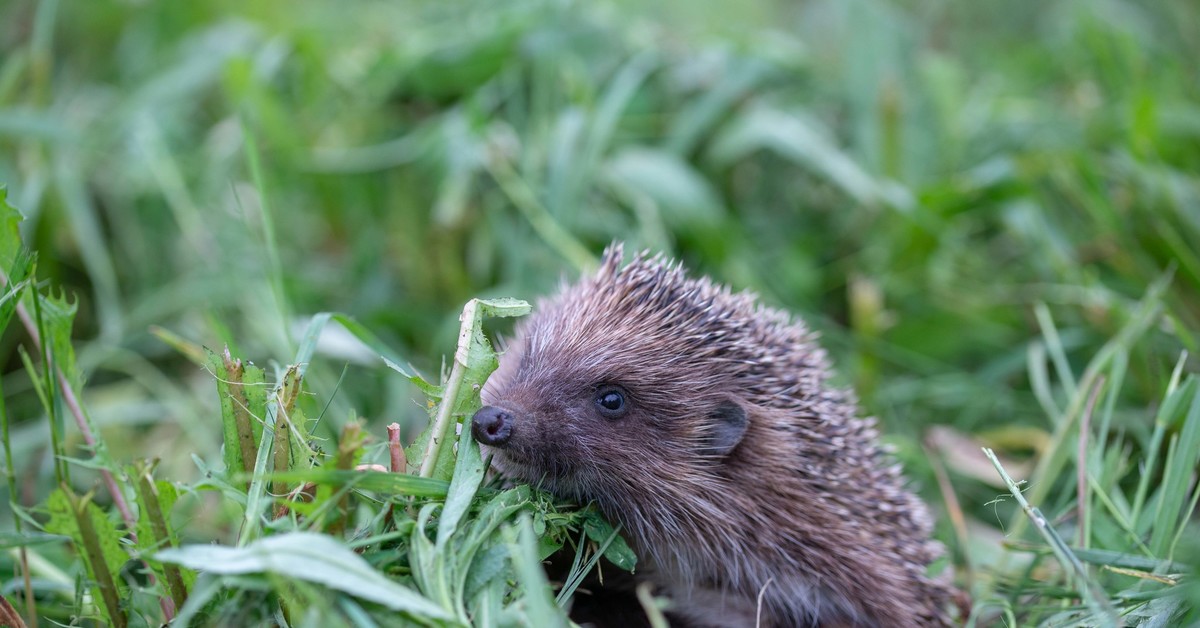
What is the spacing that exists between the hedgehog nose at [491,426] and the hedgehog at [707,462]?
0.15 metres

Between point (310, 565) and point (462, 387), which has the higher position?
point (462, 387)

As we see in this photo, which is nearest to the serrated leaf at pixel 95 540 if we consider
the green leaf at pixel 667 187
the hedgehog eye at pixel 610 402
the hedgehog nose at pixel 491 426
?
the hedgehog nose at pixel 491 426

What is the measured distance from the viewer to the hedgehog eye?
296 centimetres

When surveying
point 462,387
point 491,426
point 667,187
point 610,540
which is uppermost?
point 667,187

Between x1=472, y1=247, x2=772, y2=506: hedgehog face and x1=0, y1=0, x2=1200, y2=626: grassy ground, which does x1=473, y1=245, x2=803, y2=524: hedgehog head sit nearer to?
x1=472, y1=247, x2=772, y2=506: hedgehog face

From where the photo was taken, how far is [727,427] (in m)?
3.03

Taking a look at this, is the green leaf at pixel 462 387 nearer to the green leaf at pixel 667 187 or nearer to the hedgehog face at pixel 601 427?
the hedgehog face at pixel 601 427

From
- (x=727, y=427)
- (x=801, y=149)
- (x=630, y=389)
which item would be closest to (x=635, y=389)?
(x=630, y=389)

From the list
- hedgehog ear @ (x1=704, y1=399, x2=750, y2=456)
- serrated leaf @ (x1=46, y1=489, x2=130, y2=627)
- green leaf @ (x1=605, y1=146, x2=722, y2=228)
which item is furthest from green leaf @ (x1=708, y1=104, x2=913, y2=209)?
serrated leaf @ (x1=46, y1=489, x2=130, y2=627)

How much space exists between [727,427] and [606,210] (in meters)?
2.73

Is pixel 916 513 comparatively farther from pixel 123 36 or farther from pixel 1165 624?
pixel 123 36

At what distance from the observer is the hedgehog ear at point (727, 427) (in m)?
3.01

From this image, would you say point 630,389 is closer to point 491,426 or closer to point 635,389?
point 635,389

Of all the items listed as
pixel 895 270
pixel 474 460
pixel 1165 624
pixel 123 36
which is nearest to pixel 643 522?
pixel 474 460
